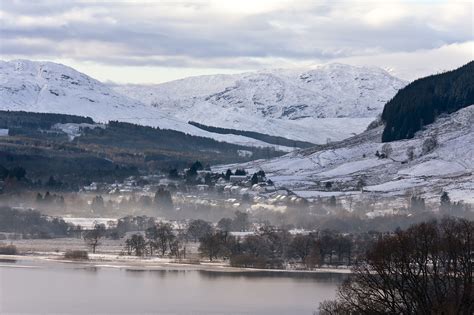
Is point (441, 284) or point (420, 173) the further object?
point (420, 173)

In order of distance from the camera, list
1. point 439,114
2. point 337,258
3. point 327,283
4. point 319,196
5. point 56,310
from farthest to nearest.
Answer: point 439,114 < point 319,196 < point 337,258 < point 327,283 < point 56,310

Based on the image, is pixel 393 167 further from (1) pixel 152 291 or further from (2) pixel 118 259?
(1) pixel 152 291

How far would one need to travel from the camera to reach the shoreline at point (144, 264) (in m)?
94.6

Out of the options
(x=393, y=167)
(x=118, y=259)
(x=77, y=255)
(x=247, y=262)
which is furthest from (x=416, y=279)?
(x=393, y=167)

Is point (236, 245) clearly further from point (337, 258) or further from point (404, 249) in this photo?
point (404, 249)

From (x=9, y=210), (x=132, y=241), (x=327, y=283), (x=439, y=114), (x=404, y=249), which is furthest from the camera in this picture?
(x=439, y=114)

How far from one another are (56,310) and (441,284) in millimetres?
18204

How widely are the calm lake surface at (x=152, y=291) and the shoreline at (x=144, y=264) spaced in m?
2.03

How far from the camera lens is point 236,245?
106500 mm

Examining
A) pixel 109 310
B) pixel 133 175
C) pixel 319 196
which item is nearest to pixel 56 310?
pixel 109 310

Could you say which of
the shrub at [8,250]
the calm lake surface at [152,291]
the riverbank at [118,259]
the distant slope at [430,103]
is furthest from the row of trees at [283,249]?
the distant slope at [430,103]

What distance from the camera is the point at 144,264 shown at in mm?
97938

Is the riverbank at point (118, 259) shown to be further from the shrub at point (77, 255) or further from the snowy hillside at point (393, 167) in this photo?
the snowy hillside at point (393, 167)

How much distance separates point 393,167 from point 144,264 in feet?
235
